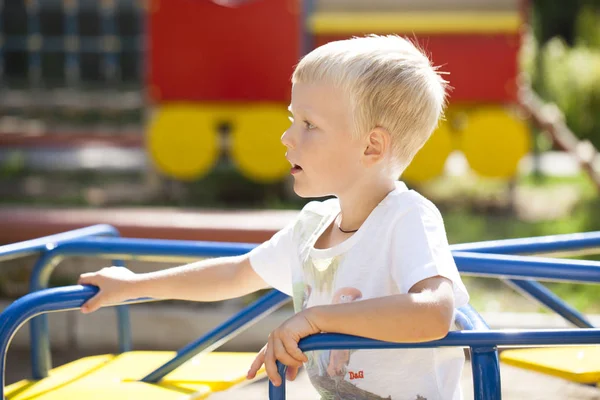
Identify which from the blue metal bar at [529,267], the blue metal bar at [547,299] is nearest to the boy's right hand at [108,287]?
the blue metal bar at [529,267]

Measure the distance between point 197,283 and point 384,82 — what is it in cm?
59

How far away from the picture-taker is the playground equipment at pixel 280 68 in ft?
19.3

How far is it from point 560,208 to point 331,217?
187 inches

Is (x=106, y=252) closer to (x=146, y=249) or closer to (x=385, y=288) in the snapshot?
(x=146, y=249)

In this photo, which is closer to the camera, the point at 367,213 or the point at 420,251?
the point at 420,251

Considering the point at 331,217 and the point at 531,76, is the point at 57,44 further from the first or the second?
the point at 331,217

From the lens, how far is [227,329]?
201 centimetres

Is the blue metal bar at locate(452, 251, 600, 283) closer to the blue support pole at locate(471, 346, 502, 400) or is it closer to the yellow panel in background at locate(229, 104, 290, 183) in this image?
the blue support pole at locate(471, 346, 502, 400)

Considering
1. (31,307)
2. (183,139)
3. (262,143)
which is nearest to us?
(31,307)

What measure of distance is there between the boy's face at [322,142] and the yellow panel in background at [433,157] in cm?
422

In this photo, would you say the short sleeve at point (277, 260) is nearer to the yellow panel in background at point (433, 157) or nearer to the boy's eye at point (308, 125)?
the boy's eye at point (308, 125)

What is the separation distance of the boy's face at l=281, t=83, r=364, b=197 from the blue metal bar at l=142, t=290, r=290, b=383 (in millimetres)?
467

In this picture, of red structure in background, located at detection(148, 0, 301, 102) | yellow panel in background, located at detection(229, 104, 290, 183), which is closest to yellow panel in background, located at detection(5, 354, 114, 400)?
yellow panel in background, located at detection(229, 104, 290, 183)

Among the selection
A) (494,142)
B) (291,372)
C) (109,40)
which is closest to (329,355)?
(291,372)
